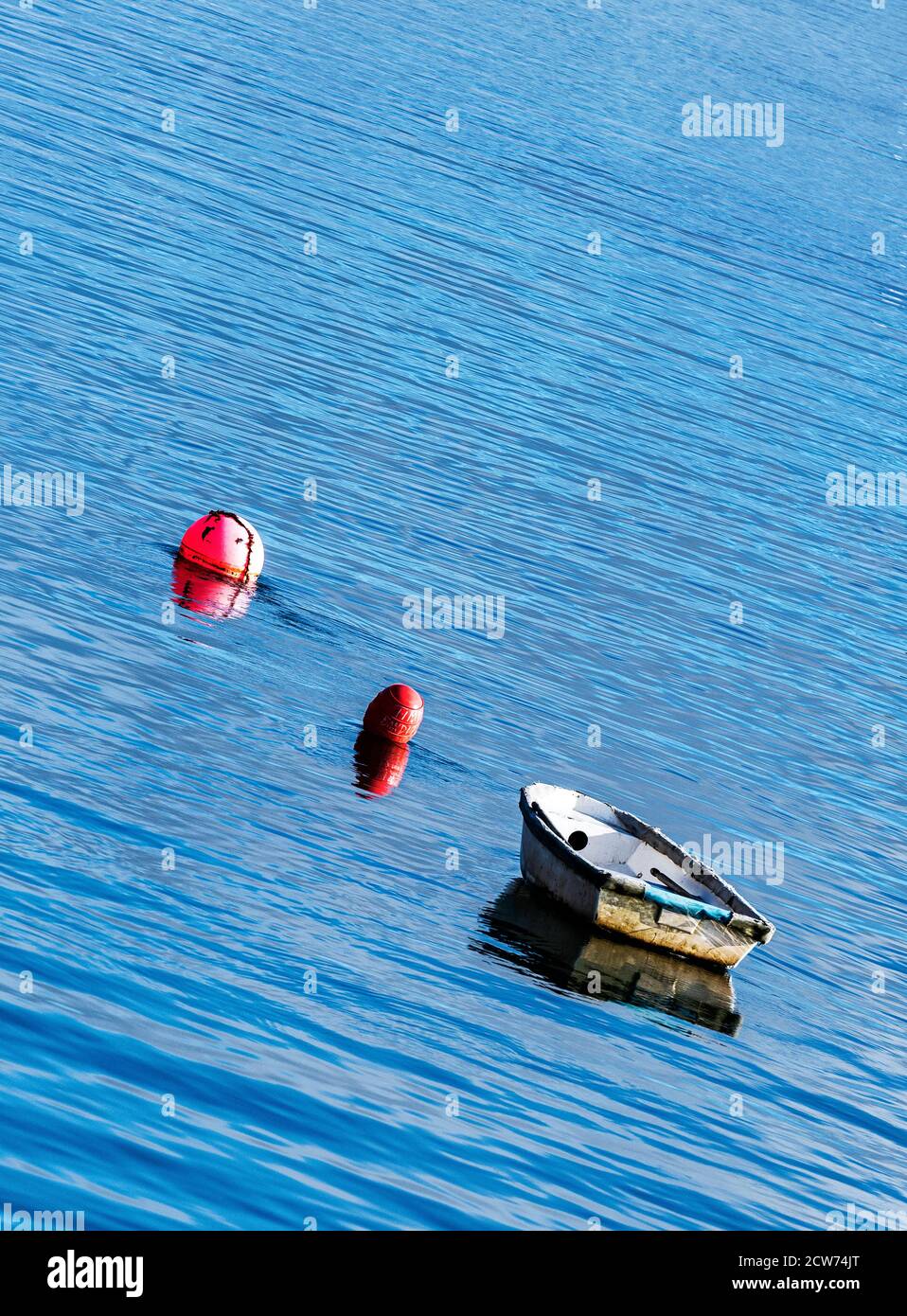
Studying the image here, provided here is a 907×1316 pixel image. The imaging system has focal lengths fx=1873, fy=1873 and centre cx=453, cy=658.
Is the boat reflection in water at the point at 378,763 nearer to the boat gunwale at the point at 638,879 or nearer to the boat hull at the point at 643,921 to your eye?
the boat gunwale at the point at 638,879

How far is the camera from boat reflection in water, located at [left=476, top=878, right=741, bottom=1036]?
92.7 feet

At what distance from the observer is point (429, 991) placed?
25.9 m

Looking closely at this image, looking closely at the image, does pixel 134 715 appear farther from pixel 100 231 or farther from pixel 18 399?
pixel 100 231

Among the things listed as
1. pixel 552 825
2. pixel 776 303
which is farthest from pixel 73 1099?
pixel 776 303

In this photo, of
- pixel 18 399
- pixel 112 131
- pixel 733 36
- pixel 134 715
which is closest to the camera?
pixel 134 715

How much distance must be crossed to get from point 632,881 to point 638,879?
88 cm

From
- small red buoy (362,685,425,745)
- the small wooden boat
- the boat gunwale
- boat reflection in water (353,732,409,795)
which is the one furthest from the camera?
small red buoy (362,685,425,745)

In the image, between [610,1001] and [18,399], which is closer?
[610,1001]

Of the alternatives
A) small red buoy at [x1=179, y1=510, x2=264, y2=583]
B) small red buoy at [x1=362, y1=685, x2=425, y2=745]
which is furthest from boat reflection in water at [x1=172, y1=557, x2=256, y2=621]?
small red buoy at [x1=362, y1=685, x2=425, y2=745]

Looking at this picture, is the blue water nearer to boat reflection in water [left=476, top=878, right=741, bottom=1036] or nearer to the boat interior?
boat reflection in water [left=476, top=878, right=741, bottom=1036]

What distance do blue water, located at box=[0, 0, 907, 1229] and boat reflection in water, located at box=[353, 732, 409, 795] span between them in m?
0.25

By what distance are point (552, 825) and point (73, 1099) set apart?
39.5ft

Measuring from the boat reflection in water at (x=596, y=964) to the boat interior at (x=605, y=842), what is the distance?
5.00ft

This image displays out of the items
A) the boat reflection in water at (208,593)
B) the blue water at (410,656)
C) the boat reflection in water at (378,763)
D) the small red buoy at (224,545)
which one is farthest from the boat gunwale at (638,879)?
the small red buoy at (224,545)
